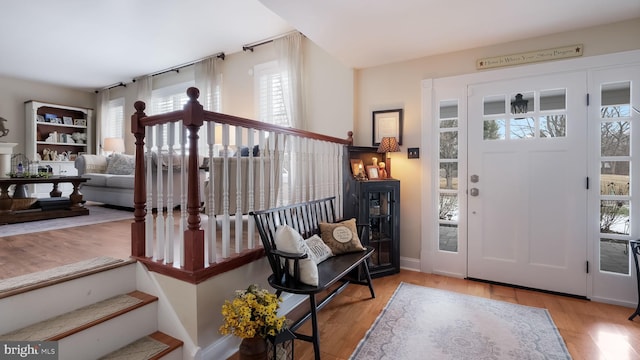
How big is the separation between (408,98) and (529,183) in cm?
152

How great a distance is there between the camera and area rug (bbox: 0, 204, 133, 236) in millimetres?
3209

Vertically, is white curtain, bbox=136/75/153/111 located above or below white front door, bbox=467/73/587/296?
above

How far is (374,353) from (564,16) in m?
3.06

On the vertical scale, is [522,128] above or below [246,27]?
below

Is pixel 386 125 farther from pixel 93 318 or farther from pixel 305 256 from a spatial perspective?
pixel 93 318

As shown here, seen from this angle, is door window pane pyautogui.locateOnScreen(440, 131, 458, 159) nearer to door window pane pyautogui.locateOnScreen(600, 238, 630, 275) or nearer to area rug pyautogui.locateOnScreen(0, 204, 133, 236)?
door window pane pyautogui.locateOnScreen(600, 238, 630, 275)

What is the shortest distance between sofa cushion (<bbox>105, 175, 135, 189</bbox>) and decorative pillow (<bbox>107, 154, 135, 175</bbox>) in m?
0.51

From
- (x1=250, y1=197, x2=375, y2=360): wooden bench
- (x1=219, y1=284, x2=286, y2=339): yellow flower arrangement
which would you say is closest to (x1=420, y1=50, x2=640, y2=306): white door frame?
(x1=250, y1=197, x2=375, y2=360): wooden bench

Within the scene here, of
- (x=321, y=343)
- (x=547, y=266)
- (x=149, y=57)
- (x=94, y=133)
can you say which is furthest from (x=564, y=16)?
(x=94, y=133)

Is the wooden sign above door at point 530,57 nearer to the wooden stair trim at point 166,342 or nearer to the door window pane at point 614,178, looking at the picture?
the door window pane at point 614,178

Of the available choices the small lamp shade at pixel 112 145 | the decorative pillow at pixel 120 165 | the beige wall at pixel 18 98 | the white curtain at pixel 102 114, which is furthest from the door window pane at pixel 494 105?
the beige wall at pixel 18 98

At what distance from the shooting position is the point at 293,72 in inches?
156

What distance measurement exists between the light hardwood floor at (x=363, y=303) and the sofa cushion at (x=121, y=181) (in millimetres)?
1121

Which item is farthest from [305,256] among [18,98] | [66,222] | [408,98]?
[18,98]
